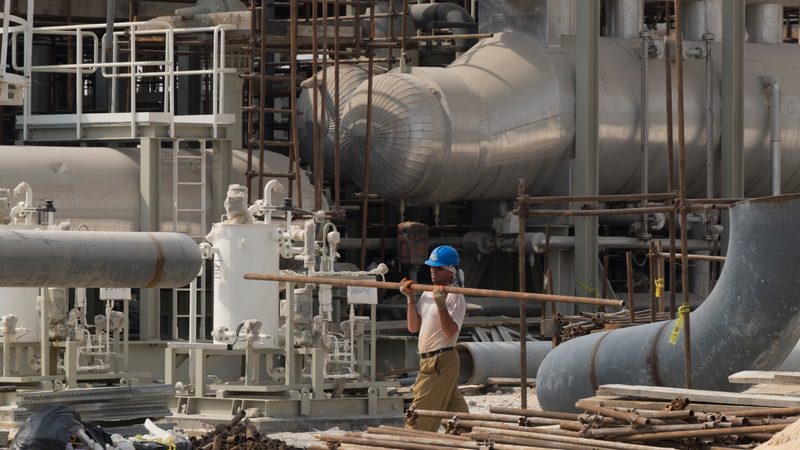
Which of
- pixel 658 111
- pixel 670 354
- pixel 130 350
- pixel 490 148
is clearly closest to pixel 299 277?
pixel 670 354

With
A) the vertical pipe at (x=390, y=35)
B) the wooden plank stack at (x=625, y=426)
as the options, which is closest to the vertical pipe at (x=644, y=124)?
the vertical pipe at (x=390, y=35)

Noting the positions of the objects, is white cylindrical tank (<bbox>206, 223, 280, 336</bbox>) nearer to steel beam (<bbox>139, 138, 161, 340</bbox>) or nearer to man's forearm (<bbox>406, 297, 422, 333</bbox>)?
steel beam (<bbox>139, 138, 161, 340</bbox>)

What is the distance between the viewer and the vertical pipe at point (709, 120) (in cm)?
2944

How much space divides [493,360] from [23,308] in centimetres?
580

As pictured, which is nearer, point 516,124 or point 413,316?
point 413,316

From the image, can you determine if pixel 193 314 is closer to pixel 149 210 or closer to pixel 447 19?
pixel 149 210

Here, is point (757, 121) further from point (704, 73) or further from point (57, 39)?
point (57, 39)

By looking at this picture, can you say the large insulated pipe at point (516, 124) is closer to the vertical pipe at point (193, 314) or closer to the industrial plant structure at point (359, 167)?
the industrial plant structure at point (359, 167)

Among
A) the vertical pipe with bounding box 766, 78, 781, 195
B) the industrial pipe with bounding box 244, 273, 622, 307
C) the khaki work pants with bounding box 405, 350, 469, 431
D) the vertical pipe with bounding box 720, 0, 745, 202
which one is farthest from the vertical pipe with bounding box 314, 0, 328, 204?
the khaki work pants with bounding box 405, 350, 469, 431

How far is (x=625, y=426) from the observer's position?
1258 cm

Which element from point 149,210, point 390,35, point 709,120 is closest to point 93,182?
point 149,210

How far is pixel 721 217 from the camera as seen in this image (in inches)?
1179

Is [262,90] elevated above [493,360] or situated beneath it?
elevated above

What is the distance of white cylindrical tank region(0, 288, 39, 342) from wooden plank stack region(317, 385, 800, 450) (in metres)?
8.72
